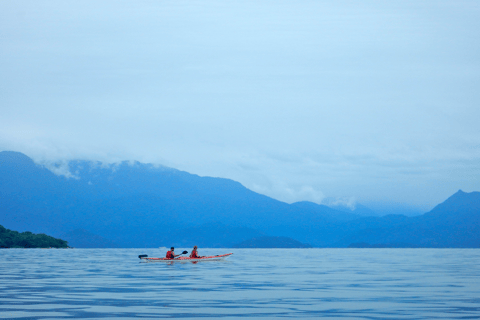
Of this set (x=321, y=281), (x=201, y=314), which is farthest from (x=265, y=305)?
(x=321, y=281)

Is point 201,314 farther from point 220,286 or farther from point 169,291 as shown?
point 220,286

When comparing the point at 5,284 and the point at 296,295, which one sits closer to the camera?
the point at 296,295

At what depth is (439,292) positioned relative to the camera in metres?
34.6

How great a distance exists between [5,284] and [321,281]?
22.0m

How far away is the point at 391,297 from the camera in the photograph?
3158 centimetres

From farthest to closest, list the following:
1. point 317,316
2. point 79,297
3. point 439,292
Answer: point 439,292
point 79,297
point 317,316

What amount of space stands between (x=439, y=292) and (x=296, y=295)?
8709mm

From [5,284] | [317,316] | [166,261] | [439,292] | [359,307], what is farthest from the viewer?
[166,261]

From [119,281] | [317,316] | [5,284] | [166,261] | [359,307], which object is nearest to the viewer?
[317,316]

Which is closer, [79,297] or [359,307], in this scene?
[359,307]

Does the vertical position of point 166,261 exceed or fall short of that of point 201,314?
it exceeds it

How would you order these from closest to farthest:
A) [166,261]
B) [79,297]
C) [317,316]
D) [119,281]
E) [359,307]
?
[317,316] → [359,307] → [79,297] → [119,281] → [166,261]

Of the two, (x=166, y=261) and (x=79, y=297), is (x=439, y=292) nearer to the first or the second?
(x=79, y=297)

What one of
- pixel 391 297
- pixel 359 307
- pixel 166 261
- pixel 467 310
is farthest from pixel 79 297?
pixel 166 261
